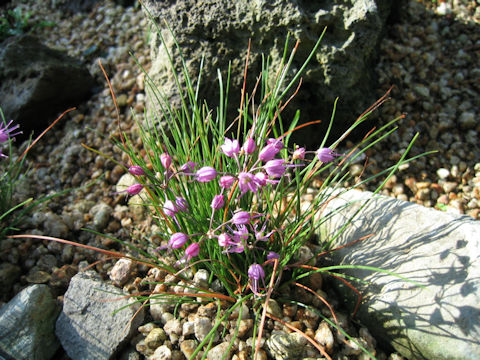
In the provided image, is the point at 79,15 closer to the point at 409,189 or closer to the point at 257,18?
the point at 257,18

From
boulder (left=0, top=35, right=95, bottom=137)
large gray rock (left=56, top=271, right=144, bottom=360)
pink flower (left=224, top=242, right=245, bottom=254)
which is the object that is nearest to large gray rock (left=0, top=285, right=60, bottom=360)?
large gray rock (left=56, top=271, right=144, bottom=360)

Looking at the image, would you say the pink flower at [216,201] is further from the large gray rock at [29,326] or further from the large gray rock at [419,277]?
the large gray rock at [29,326]

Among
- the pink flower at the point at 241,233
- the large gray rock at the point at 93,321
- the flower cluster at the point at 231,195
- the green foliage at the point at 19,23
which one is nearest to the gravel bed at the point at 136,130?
the large gray rock at the point at 93,321

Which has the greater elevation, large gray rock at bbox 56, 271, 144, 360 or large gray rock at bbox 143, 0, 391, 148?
large gray rock at bbox 143, 0, 391, 148

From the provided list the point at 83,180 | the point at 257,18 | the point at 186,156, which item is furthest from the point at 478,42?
the point at 83,180

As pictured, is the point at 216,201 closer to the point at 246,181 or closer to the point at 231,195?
the point at 231,195

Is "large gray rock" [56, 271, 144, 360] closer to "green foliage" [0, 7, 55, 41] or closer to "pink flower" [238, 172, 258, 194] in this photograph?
"pink flower" [238, 172, 258, 194]
